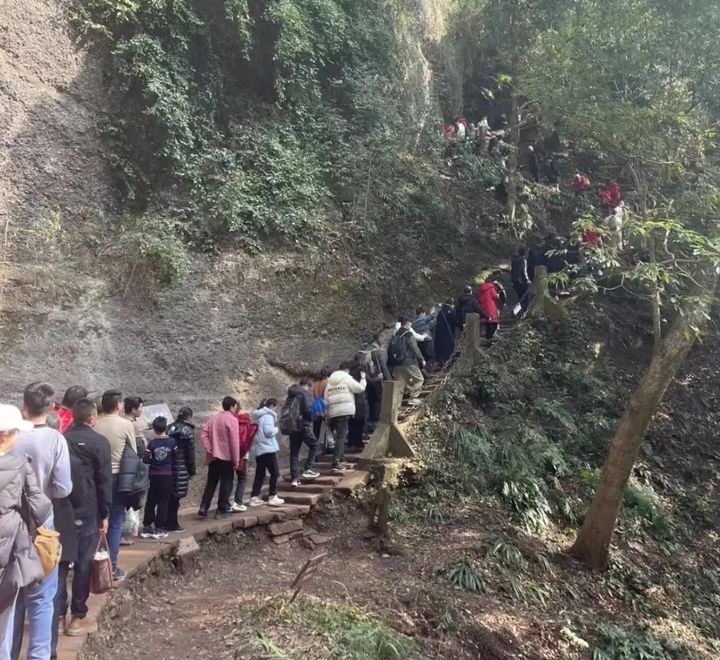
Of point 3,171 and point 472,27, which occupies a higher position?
point 472,27

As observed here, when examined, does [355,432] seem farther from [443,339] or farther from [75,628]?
[75,628]

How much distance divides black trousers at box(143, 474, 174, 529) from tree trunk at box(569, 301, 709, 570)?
18.9 feet

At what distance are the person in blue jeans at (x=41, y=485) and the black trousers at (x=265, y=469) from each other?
4.62 m

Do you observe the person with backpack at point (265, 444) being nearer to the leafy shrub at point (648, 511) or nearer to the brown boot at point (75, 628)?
the brown boot at point (75, 628)

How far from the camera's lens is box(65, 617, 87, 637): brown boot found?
5.12m

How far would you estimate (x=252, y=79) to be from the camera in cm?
1612

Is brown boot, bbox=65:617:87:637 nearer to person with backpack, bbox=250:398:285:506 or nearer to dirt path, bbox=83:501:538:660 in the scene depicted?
dirt path, bbox=83:501:538:660

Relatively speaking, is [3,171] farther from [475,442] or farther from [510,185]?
[510,185]

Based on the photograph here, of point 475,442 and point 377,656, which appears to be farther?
point 475,442

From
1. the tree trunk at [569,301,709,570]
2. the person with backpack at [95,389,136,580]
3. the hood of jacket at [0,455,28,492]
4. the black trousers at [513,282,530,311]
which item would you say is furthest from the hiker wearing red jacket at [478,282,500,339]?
the hood of jacket at [0,455,28,492]

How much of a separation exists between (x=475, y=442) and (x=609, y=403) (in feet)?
13.7

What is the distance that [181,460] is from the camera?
7.68 meters

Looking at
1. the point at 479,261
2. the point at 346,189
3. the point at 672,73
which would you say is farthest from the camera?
the point at 479,261

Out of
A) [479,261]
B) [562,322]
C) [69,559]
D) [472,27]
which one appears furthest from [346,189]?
[69,559]
